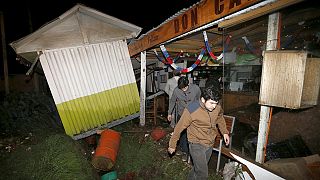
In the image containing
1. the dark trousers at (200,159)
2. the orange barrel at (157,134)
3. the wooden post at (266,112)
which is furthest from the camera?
the orange barrel at (157,134)

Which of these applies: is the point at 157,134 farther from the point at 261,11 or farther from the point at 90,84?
the point at 261,11

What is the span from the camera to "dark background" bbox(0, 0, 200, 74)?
623 inches

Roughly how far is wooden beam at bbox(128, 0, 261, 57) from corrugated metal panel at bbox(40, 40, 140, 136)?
2397 millimetres

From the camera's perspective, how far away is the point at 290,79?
320cm

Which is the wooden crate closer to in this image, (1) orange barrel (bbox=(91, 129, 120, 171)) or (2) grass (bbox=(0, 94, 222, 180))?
(2) grass (bbox=(0, 94, 222, 180))

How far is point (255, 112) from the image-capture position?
445 cm

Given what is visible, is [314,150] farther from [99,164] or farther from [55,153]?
[55,153]

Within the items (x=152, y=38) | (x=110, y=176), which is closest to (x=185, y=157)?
(x=110, y=176)

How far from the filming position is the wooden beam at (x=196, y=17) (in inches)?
115

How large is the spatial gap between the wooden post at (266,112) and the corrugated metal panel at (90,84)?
5413mm

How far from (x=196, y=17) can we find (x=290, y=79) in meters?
1.98

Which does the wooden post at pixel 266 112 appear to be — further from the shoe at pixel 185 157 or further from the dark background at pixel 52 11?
the dark background at pixel 52 11

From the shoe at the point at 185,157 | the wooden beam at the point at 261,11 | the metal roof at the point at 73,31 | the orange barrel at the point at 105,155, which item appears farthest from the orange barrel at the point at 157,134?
the wooden beam at the point at 261,11

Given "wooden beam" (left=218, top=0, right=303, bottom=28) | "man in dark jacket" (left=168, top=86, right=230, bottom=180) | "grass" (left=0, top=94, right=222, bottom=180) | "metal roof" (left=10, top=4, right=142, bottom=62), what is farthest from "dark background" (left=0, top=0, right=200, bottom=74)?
"wooden beam" (left=218, top=0, right=303, bottom=28)
